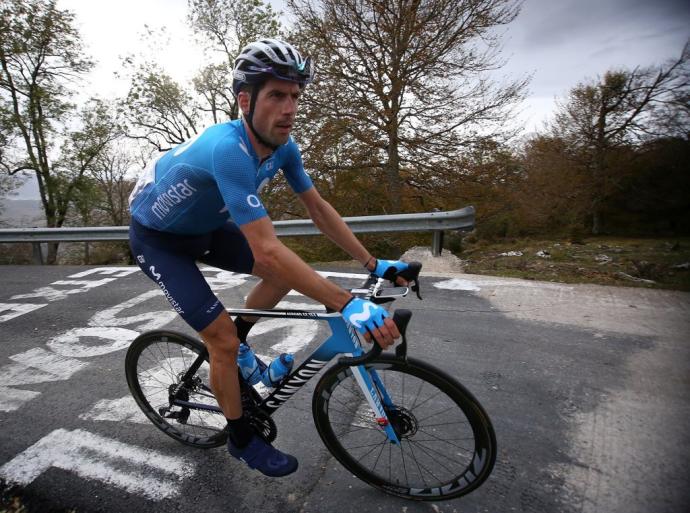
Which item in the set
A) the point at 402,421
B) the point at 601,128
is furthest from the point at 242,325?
the point at 601,128

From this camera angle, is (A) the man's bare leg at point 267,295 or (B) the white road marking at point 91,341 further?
(B) the white road marking at point 91,341

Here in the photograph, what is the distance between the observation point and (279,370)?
2.17 metres

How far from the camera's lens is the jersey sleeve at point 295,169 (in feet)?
7.34

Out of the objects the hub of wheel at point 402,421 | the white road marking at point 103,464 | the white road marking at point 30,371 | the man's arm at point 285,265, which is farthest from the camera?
the white road marking at point 30,371

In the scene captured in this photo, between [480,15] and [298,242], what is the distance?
1101 centimetres

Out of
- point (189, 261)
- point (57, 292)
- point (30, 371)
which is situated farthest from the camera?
point (57, 292)

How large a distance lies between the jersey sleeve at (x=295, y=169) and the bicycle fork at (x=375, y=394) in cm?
116

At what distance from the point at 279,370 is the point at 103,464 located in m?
1.23

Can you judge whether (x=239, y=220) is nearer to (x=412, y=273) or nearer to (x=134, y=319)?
(x=412, y=273)

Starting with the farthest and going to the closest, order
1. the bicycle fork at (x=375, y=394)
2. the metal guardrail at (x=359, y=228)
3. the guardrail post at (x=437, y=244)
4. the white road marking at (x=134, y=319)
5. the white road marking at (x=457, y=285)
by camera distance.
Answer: the guardrail post at (x=437, y=244)
the metal guardrail at (x=359, y=228)
the white road marking at (x=457, y=285)
the white road marking at (x=134, y=319)
the bicycle fork at (x=375, y=394)

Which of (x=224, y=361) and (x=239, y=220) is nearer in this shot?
(x=239, y=220)

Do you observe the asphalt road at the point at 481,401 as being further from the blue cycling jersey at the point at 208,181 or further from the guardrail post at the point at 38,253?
the guardrail post at the point at 38,253

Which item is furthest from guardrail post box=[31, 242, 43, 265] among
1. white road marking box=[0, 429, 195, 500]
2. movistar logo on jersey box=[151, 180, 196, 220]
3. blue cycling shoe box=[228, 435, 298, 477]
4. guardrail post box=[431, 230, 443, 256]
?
blue cycling shoe box=[228, 435, 298, 477]

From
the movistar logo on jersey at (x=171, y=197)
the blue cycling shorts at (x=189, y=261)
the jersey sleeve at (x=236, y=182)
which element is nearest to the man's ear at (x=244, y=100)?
the jersey sleeve at (x=236, y=182)
